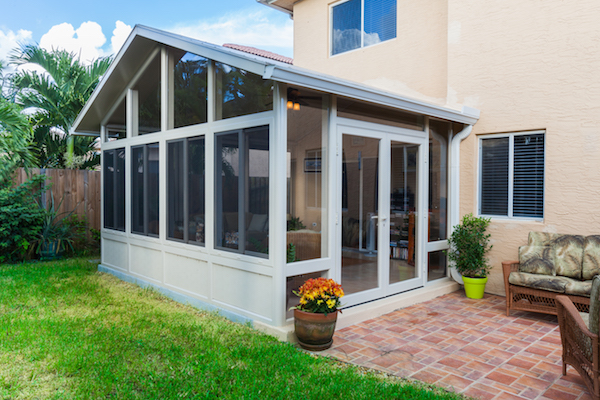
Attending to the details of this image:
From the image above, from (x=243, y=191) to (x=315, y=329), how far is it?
1.66 metres

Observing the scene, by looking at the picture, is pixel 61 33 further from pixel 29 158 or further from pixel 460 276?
pixel 460 276

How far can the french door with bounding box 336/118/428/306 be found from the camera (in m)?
4.98

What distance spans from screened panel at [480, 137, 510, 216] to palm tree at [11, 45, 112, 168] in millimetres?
8329

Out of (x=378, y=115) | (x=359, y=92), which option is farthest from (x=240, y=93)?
(x=378, y=115)

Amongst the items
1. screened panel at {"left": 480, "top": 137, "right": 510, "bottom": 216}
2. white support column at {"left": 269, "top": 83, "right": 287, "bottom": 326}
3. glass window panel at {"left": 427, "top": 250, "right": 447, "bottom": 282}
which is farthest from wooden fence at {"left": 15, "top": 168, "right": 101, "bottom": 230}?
screened panel at {"left": 480, "top": 137, "right": 510, "bottom": 216}

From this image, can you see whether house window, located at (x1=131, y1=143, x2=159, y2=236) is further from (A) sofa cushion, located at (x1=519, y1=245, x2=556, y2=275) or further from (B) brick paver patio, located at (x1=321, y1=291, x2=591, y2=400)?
(A) sofa cushion, located at (x1=519, y1=245, x2=556, y2=275)

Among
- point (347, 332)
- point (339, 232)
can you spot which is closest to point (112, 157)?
point (339, 232)

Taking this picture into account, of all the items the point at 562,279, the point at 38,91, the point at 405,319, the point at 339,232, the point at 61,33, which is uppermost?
the point at 61,33

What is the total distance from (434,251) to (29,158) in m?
7.65

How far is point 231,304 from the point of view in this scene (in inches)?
194

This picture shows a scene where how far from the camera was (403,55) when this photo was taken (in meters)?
7.91

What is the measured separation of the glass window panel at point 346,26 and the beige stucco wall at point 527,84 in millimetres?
1551

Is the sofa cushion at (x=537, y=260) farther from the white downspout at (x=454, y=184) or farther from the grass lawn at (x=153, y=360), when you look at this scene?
the grass lawn at (x=153, y=360)

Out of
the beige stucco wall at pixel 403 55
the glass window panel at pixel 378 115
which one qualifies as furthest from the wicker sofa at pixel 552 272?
the beige stucco wall at pixel 403 55
